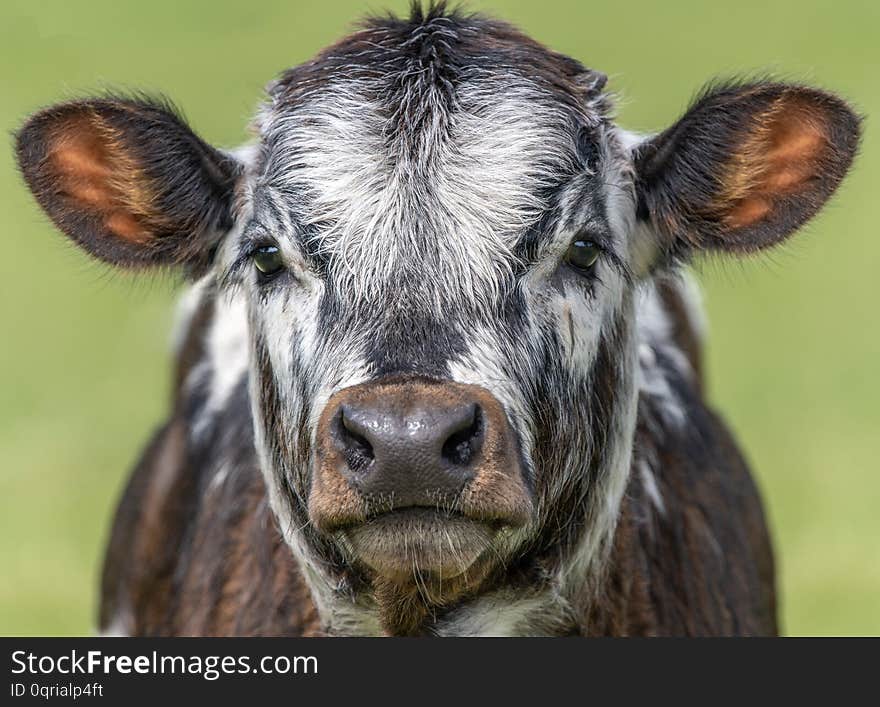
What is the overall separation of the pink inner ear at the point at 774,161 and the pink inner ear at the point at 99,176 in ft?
6.69

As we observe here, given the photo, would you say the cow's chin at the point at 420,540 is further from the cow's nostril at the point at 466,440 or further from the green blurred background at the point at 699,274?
the green blurred background at the point at 699,274

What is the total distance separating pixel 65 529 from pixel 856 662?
742 cm

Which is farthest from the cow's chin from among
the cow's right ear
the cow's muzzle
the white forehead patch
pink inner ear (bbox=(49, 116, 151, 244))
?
pink inner ear (bbox=(49, 116, 151, 244))

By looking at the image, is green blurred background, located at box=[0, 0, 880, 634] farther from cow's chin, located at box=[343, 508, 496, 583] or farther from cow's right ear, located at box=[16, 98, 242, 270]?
cow's chin, located at box=[343, 508, 496, 583]

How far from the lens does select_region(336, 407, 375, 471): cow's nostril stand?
4.78 meters

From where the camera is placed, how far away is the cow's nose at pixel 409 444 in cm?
471

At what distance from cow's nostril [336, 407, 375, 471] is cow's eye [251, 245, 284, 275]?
2.90 feet

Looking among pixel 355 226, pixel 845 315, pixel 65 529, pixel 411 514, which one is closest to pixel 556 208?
pixel 355 226

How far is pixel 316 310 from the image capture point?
5387 millimetres

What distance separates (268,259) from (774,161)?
176cm

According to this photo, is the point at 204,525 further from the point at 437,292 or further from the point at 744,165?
the point at 744,165

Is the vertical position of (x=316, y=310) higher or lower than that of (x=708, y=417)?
lower

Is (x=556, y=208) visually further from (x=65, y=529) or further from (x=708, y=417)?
(x=65, y=529)

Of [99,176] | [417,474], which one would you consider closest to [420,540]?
[417,474]
